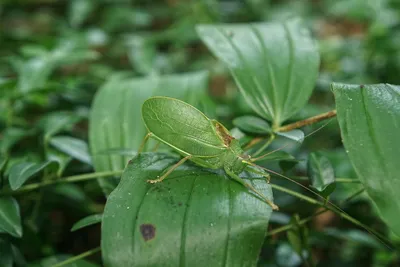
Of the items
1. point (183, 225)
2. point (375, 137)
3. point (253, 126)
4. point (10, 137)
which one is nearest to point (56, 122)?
point (10, 137)

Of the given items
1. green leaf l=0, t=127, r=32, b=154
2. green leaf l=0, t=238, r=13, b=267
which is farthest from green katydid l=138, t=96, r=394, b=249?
green leaf l=0, t=127, r=32, b=154

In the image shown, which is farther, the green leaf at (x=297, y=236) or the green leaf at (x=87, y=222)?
the green leaf at (x=297, y=236)

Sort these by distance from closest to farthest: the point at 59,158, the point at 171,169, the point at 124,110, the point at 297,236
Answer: the point at 171,169 < the point at 297,236 < the point at 59,158 < the point at 124,110

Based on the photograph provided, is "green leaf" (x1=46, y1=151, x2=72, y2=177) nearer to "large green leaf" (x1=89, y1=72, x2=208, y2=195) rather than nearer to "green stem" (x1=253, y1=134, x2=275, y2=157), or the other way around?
"large green leaf" (x1=89, y1=72, x2=208, y2=195)

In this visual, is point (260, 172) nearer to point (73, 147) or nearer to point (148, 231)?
point (148, 231)

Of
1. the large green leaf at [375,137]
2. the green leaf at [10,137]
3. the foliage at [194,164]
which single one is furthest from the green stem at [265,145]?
the green leaf at [10,137]

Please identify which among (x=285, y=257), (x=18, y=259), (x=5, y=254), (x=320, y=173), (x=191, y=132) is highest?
(x=191, y=132)

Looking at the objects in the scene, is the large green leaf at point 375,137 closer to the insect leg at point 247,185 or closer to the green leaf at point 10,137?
the insect leg at point 247,185

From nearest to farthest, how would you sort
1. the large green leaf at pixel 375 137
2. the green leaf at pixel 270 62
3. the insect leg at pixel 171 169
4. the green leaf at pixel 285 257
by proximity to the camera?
the large green leaf at pixel 375 137, the insect leg at pixel 171 169, the green leaf at pixel 270 62, the green leaf at pixel 285 257
